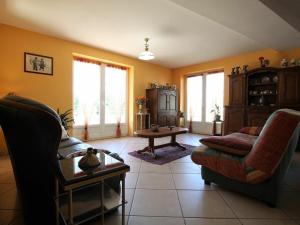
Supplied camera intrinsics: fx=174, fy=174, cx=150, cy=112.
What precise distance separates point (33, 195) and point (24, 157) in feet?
0.92

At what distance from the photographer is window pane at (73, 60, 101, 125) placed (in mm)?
4840

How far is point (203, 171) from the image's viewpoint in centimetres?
231

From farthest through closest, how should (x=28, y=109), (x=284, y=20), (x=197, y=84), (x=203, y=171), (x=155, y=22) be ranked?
(x=197, y=84) < (x=155, y=22) < (x=284, y=20) < (x=203, y=171) < (x=28, y=109)

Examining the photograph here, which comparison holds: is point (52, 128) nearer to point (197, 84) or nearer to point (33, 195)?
point (33, 195)

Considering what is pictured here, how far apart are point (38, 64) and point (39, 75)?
0.79 ft

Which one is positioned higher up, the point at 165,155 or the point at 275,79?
the point at 275,79

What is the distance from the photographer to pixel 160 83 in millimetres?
6793

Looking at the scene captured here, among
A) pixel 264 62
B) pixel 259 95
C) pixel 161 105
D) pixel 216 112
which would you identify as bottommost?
pixel 216 112

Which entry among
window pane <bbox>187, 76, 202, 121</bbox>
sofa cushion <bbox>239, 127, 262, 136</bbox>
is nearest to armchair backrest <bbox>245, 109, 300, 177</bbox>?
sofa cushion <bbox>239, 127, 262, 136</bbox>

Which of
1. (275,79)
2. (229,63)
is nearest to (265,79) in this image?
(275,79)

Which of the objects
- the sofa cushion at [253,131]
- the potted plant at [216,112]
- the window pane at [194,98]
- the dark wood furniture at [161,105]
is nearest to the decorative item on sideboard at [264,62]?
the potted plant at [216,112]

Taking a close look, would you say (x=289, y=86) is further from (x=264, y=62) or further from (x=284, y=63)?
Result: (x=264, y=62)

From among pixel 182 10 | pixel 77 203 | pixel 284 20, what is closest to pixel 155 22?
pixel 182 10

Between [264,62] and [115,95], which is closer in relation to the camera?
[264,62]
